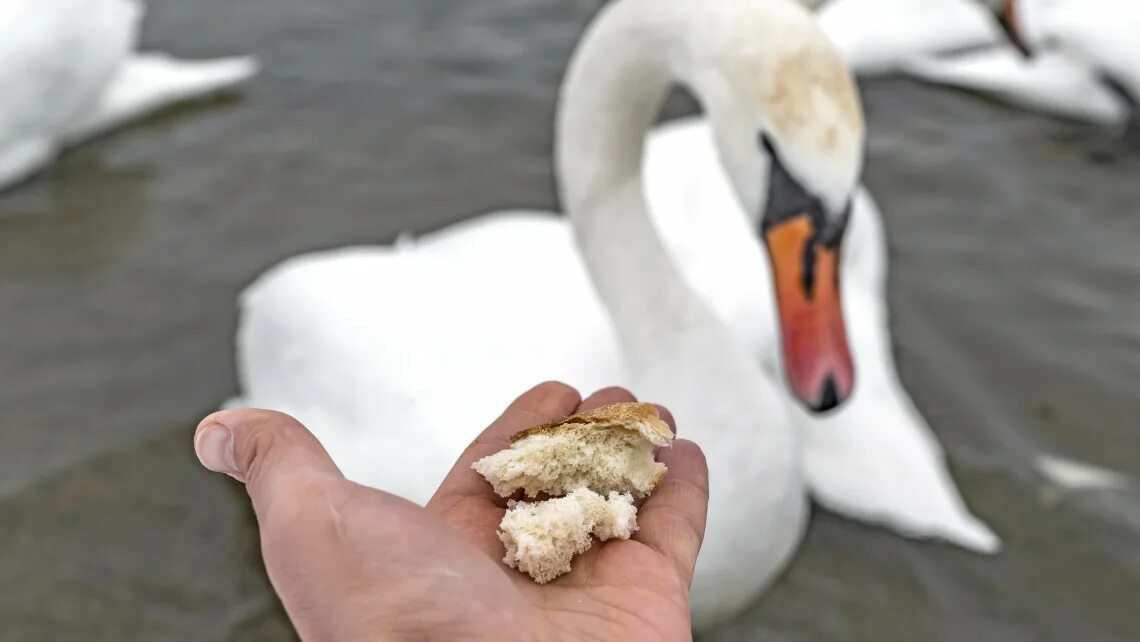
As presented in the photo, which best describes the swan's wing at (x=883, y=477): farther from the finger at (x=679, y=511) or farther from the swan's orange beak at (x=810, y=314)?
the finger at (x=679, y=511)

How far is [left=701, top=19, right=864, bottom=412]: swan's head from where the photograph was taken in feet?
6.14

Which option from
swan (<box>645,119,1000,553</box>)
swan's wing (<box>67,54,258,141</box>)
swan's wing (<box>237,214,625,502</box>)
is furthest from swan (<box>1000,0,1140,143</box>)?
swan's wing (<box>67,54,258,141</box>)

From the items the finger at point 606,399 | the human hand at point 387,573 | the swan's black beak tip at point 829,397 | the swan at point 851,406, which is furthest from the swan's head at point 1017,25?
the human hand at point 387,573

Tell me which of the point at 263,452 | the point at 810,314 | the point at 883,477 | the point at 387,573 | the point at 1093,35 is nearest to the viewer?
the point at 387,573

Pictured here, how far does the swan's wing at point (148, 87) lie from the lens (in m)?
4.78

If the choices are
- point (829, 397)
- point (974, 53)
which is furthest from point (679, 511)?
point (974, 53)

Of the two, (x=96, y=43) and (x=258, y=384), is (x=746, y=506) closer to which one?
(x=258, y=384)

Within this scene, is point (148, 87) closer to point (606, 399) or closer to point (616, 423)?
point (606, 399)

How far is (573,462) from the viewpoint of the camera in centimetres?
171

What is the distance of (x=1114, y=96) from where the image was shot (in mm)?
4859

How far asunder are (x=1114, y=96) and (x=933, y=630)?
10.4 ft

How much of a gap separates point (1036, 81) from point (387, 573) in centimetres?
462

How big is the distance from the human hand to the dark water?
1312 millimetres

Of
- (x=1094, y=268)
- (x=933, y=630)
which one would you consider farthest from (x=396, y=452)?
(x=1094, y=268)
